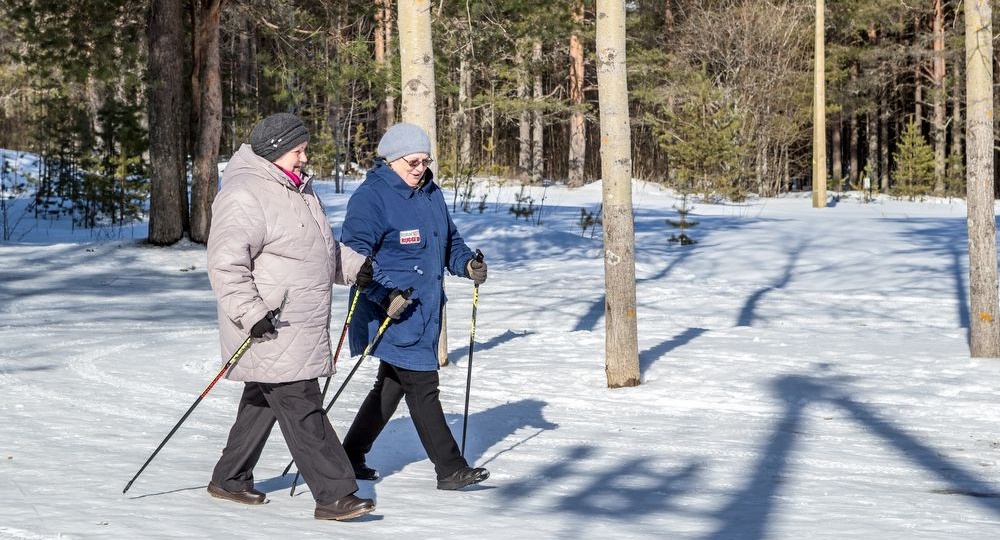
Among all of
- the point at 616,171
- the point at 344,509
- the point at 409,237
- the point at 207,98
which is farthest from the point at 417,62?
the point at 207,98

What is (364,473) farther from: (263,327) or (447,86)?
(447,86)

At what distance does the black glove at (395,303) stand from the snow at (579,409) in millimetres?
850

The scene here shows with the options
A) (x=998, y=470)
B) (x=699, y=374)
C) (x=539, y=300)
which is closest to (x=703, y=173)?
(x=539, y=300)

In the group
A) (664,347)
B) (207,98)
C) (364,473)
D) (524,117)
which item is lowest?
(664,347)

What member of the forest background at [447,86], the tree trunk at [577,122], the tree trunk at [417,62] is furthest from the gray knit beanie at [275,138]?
the tree trunk at [577,122]

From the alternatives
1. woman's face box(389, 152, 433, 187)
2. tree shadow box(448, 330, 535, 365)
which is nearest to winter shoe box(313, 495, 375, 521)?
woman's face box(389, 152, 433, 187)

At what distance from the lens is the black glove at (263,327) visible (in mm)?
4324

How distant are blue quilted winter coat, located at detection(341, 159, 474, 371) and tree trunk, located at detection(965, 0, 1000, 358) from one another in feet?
17.5

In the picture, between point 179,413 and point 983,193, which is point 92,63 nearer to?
point 179,413

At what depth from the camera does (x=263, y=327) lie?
4.33 m

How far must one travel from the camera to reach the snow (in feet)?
16.0

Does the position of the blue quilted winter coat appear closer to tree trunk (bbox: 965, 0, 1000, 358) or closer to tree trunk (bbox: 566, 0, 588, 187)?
tree trunk (bbox: 965, 0, 1000, 358)

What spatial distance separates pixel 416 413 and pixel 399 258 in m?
0.72

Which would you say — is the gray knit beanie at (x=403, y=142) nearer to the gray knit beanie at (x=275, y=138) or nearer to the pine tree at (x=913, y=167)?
the gray knit beanie at (x=275, y=138)
